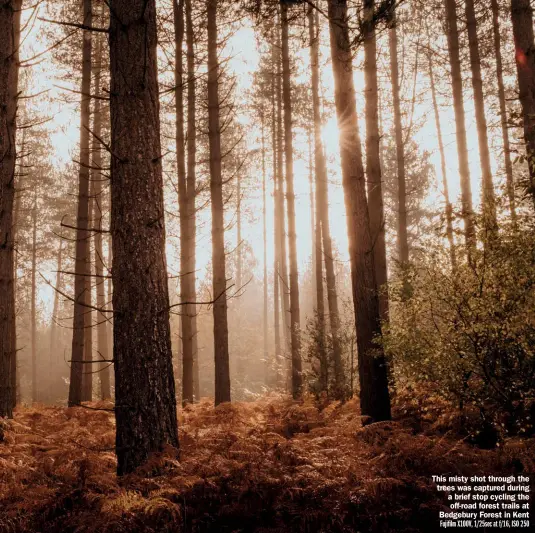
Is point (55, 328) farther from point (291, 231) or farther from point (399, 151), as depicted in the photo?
point (399, 151)

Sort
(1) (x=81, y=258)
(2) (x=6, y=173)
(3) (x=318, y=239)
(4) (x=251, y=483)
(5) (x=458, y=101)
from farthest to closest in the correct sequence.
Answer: (3) (x=318, y=239)
(5) (x=458, y=101)
(1) (x=81, y=258)
(2) (x=6, y=173)
(4) (x=251, y=483)

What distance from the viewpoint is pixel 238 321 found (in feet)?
127

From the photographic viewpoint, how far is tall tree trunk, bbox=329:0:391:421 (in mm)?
6152

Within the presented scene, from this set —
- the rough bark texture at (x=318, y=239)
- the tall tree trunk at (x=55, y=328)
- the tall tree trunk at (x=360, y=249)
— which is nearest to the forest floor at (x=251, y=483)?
the tall tree trunk at (x=360, y=249)

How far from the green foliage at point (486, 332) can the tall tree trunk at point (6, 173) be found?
18.3 feet

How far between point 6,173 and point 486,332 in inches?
263

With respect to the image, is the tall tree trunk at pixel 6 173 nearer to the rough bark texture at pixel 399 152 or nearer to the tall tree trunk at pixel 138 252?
the tall tree trunk at pixel 138 252

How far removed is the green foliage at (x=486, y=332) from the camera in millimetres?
4664

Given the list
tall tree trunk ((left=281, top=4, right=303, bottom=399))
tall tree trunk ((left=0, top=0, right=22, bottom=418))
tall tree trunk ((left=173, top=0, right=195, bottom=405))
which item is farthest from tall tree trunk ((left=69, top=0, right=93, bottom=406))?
tall tree trunk ((left=281, top=4, right=303, bottom=399))

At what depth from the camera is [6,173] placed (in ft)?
20.6

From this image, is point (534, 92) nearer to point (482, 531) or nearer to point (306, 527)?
point (482, 531)

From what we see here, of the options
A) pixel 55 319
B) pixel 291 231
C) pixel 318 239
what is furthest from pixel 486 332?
pixel 55 319

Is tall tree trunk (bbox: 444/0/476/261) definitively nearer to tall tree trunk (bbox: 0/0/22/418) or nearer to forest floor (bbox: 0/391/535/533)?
forest floor (bbox: 0/391/535/533)

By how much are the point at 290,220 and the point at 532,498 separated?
1083 cm
